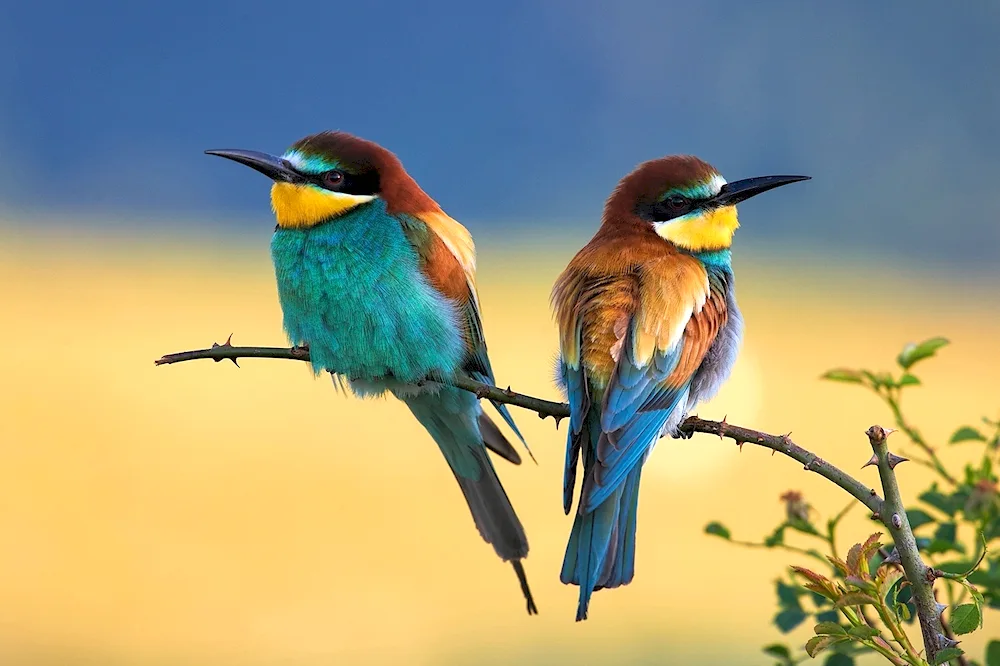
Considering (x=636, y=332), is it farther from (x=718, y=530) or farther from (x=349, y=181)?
(x=349, y=181)

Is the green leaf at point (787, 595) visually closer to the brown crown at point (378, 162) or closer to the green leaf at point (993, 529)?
the green leaf at point (993, 529)

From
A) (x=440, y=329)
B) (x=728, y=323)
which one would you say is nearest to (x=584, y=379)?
(x=728, y=323)

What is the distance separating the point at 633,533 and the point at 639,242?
34cm

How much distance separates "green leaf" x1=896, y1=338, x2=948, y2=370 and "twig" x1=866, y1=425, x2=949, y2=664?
335 millimetres

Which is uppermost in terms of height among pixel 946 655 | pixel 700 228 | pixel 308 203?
pixel 308 203

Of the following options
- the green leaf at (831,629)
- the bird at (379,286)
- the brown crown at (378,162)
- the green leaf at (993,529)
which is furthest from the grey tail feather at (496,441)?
the green leaf at (831,629)

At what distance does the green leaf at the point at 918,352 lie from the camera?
3.05 ft

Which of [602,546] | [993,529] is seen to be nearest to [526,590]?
[602,546]

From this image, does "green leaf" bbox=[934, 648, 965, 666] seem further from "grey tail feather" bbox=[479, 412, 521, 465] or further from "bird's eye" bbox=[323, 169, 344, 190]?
"bird's eye" bbox=[323, 169, 344, 190]

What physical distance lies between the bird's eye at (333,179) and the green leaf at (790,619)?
2.35 feet

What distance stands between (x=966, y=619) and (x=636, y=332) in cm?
50

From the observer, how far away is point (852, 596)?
2.06ft

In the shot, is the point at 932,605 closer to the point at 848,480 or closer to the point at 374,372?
the point at 848,480

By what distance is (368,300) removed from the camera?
1393 mm
